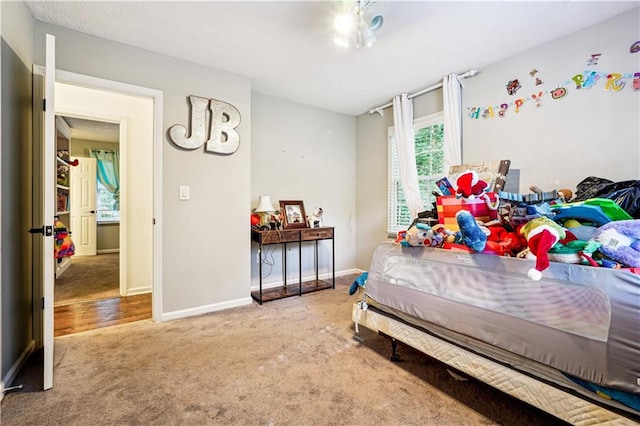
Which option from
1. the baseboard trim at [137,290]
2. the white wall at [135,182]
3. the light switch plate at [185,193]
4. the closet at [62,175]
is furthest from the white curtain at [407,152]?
the closet at [62,175]

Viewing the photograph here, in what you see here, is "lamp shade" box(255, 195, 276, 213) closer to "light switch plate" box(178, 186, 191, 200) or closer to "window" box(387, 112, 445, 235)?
"light switch plate" box(178, 186, 191, 200)

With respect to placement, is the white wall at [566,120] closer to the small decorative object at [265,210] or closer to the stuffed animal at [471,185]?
the stuffed animal at [471,185]

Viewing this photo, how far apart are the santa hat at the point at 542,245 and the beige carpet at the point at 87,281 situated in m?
4.11

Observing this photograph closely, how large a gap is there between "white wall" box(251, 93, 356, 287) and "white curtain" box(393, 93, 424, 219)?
3.38 ft

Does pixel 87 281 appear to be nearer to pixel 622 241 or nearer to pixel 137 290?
pixel 137 290

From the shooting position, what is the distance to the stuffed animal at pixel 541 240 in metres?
1.18

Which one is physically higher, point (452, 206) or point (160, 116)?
point (160, 116)

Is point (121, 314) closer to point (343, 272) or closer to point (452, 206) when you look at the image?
point (343, 272)

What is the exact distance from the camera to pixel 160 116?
259 cm

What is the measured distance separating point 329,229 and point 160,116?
7.16 ft

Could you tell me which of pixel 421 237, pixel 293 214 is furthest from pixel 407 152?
pixel 421 237

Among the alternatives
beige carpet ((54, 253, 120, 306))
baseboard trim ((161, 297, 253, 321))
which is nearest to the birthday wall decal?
baseboard trim ((161, 297, 253, 321))

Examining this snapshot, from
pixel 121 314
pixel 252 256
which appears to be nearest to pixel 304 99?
pixel 252 256

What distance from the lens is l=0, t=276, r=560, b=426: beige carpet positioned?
4.68 ft
